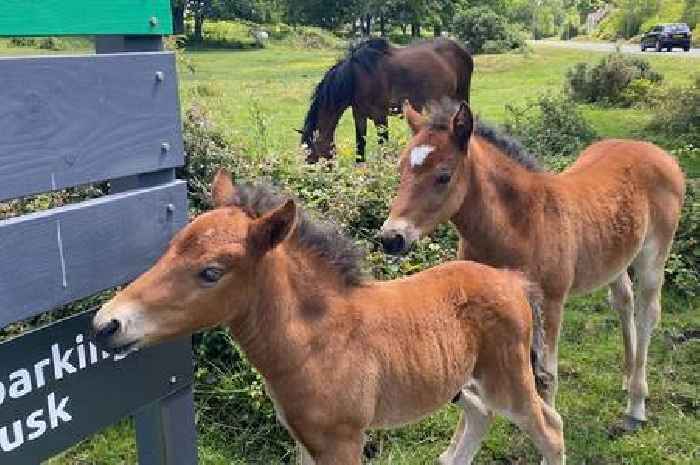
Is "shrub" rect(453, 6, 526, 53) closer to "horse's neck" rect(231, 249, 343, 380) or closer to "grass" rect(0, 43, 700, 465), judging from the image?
"grass" rect(0, 43, 700, 465)

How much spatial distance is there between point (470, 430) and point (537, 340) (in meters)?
0.57

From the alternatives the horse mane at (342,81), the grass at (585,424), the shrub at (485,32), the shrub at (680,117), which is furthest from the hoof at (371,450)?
the shrub at (485,32)

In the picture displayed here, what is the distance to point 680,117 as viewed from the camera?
11.8 metres

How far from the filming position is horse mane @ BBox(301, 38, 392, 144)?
8.66 m

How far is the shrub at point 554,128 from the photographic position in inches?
368

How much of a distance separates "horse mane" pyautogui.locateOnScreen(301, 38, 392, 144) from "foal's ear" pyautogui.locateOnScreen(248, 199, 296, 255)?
603 centimetres

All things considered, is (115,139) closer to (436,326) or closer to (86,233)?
(86,233)

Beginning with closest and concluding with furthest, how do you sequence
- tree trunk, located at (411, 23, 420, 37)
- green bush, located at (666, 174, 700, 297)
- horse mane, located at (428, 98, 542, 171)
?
1. horse mane, located at (428, 98, 542, 171)
2. green bush, located at (666, 174, 700, 297)
3. tree trunk, located at (411, 23, 420, 37)

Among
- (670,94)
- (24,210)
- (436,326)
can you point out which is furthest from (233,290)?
(670,94)

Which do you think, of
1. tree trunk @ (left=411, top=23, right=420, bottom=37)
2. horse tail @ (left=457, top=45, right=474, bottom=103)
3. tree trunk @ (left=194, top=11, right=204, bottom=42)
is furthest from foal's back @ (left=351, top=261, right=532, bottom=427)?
tree trunk @ (left=194, top=11, right=204, bottom=42)

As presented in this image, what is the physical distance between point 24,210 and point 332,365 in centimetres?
272

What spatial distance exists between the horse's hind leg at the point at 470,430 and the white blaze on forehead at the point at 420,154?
1.10 metres

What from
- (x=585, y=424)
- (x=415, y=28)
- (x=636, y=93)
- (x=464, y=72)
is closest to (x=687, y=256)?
(x=585, y=424)

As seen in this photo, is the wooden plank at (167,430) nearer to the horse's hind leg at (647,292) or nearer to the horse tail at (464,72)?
the horse's hind leg at (647,292)
